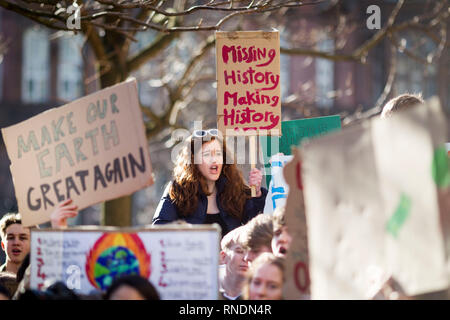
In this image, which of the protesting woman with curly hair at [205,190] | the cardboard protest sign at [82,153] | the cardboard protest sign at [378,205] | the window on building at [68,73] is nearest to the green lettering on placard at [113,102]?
the cardboard protest sign at [82,153]

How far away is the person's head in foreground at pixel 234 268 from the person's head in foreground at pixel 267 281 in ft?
2.13

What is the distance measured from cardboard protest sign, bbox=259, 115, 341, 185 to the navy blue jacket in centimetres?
25

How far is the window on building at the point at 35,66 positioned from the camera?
29.1 m

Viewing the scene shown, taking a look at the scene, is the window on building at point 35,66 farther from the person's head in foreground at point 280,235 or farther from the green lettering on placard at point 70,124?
the person's head in foreground at point 280,235

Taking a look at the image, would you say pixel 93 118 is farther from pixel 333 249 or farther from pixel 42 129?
pixel 333 249

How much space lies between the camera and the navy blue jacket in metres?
4.71

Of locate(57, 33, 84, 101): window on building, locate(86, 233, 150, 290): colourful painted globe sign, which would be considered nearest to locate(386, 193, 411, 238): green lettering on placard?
locate(86, 233, 150, 290): colourful painted globe sign

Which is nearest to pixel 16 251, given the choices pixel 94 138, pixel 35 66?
pixel 94 138

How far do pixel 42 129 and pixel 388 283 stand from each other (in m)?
1.74

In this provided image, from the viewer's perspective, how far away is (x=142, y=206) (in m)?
26.9

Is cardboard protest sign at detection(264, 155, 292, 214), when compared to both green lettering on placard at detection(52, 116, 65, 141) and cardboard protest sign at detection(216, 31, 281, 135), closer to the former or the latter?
cardboard protest sign at detection(216, 31, 281, 135)
